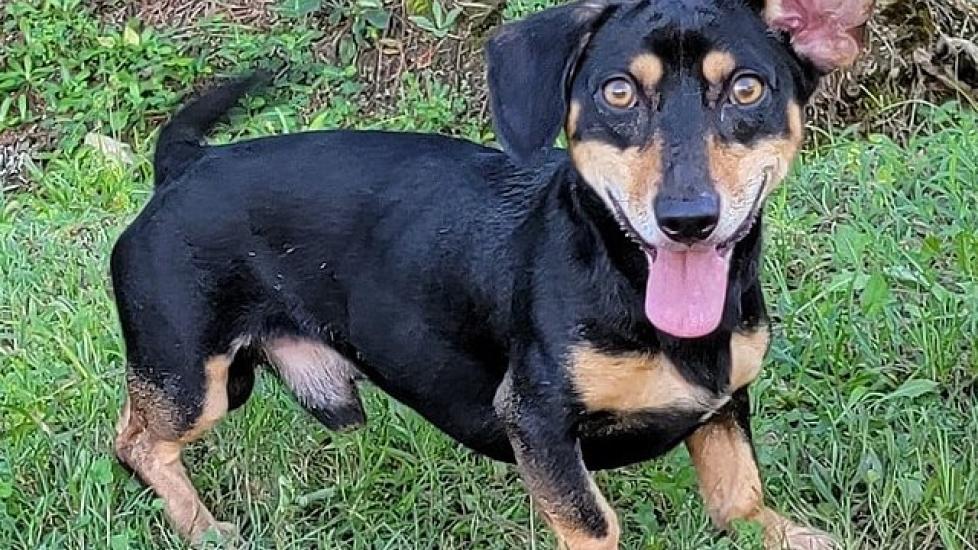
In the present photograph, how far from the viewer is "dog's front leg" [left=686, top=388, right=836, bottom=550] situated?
397cm

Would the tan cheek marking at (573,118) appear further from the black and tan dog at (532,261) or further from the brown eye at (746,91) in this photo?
the brown eye at (746,91)

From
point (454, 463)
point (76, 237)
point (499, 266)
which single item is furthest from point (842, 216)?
point (76, 237)

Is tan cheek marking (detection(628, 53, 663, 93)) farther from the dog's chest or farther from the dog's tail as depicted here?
the dog's tail

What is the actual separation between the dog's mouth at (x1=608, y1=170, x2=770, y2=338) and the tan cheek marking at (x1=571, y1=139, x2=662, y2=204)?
114mm

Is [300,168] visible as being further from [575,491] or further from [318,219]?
[575,491]

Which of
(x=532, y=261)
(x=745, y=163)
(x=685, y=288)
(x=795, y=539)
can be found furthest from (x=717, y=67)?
(x=795, y=539)

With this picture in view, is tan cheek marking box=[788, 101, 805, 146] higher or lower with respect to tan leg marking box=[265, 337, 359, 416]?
higher

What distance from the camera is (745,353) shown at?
3.66m

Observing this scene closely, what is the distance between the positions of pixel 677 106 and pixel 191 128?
1.69 metres

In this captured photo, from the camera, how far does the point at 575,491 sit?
360 centimetres

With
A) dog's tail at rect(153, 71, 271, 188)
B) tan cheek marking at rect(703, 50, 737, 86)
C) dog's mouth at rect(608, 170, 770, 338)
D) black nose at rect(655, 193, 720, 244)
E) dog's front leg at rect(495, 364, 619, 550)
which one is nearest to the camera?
black nose at rect(655, 193, 720, 244)

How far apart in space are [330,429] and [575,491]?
1108 millimetres

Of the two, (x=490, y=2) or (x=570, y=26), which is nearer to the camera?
(x=570, y=26)

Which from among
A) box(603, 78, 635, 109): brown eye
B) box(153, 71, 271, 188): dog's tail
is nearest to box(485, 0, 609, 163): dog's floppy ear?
box(603, 78, 635, 109): brown eye
